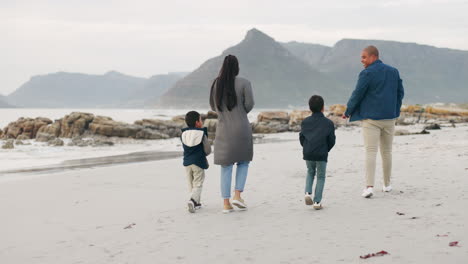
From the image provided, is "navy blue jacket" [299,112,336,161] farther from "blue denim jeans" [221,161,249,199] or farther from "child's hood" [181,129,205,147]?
"child's hood" [181,129,205,147]

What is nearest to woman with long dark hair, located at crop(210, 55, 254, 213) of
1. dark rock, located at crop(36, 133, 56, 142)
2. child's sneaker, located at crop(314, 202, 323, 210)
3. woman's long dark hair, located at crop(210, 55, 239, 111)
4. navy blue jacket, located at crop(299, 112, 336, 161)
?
woman's long dark hair, located at crop(210, 55, 239, 111)

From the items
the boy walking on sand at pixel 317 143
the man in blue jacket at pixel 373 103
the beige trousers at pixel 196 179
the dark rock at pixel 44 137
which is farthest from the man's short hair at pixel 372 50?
the dark rock at pixel 44 137

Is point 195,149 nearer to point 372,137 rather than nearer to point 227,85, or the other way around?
point 227,85

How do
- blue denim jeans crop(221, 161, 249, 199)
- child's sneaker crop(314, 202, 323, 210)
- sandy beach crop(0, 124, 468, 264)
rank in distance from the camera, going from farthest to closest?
1. blue denim jeans crop(221, 161, 249, 199)
2. child's sneaker crop(314, 202, 323, 210)
3. sandy beach crop(0, 124, 468, 264)

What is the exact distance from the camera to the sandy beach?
4.33m

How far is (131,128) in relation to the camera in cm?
3025

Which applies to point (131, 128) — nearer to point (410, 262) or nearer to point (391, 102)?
point (391, 102)

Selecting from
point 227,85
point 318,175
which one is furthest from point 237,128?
point 318,175

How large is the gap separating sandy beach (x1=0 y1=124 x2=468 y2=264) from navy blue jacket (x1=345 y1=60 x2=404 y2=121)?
124 cm

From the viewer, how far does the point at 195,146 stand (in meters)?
6.52

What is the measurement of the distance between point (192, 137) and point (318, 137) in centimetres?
169

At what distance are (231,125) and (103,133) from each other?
25.4 meters

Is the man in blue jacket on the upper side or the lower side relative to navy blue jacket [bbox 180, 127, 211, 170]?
upper

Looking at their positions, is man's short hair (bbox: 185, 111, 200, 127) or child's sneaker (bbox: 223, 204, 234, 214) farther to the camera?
man's short hair (bbox: 185, 111, 200, 127)
